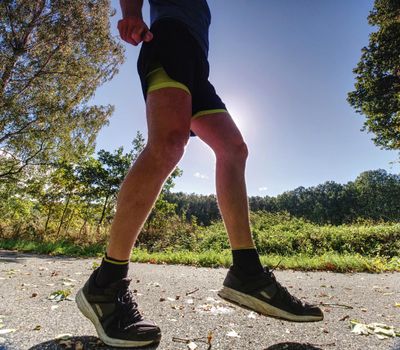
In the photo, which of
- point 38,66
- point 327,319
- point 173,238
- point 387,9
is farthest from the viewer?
point 387,9

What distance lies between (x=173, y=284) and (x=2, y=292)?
1.55 meters

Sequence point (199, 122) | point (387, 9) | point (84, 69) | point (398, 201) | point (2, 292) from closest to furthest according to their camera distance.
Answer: point (199, 122)
point (2, 292)
point (84, 69)
point (387, 9)
point (398, 201)

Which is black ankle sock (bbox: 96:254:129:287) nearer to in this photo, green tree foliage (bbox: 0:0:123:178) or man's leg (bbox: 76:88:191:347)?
man's leg (bbox: 76:88:191:347)

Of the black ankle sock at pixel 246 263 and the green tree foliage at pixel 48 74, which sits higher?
the green tree foliage at pixel 48 74

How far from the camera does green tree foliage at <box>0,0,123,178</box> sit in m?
11.5

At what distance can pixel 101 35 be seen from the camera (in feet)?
44.5

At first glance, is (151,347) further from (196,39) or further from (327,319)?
(196,39)

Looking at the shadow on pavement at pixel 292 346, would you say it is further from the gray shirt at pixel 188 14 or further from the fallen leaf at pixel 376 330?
the gray shirt at pixel 188 14

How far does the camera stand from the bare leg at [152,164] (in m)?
1.28

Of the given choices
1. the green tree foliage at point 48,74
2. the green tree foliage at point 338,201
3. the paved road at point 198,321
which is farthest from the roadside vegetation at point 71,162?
the green tree foliage at point 338,201

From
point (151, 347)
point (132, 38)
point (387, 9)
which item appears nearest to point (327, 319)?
point (151, 347)

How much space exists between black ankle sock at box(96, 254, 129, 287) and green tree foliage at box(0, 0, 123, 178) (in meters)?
12.7

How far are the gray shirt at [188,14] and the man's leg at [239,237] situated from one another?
0.46 meters

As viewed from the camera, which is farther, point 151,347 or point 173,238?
point 173,238
